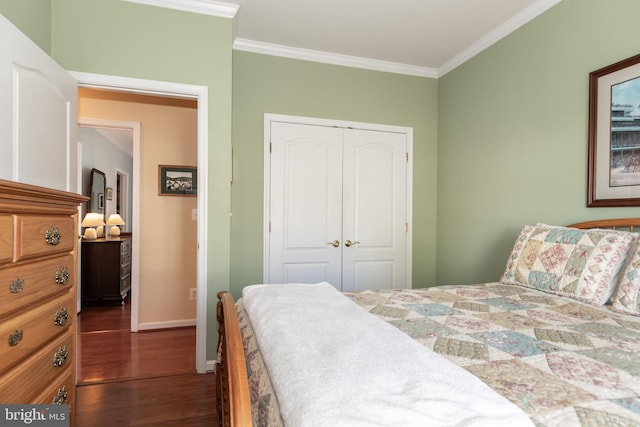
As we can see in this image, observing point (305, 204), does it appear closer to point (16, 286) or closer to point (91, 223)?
point (16, 286)

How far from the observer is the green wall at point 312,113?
3094mm

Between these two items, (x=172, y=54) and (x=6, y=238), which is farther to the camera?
(x=172, y=54)

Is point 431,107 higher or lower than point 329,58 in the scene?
lower

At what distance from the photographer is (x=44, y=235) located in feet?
4.21

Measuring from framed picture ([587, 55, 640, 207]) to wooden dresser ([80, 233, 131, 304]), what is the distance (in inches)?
193

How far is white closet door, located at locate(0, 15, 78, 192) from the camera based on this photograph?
1.58 metres

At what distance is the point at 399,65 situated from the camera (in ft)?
11.5

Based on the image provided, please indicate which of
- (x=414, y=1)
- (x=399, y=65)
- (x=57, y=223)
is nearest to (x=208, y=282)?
(x=57, y=223)

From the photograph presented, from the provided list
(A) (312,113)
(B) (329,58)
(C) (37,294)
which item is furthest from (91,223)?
(C) (37,294)

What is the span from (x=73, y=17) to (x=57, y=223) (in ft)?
5.70

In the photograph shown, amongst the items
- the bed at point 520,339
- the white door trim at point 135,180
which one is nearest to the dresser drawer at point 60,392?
the bed at point 520,339

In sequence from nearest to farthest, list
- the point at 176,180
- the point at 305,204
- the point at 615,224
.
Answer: the point at 615,224 < the point at 305,204 < the point at 176,180

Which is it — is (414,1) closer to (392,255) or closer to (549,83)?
→ (549,83)

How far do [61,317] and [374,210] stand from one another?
264 centimetres
